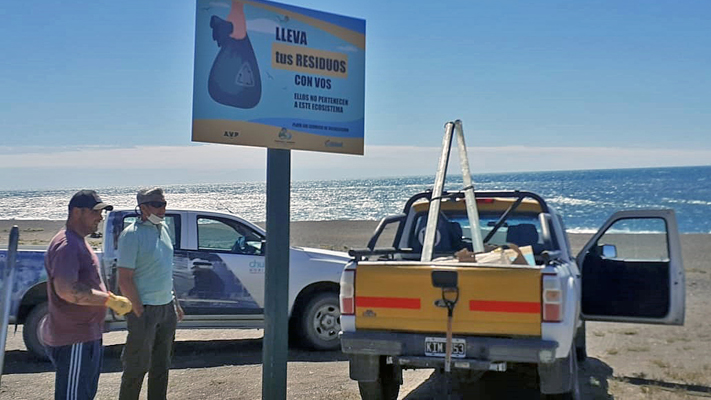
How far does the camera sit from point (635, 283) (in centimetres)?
796

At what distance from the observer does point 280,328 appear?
5562 mm

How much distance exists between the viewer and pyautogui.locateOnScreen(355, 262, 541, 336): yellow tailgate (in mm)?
5180

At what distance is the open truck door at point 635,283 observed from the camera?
7.52 m

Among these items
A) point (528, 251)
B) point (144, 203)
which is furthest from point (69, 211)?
point (528, 251)

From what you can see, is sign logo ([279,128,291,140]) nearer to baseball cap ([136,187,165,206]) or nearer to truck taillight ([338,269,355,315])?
baseball cap ([136,187,165,206])

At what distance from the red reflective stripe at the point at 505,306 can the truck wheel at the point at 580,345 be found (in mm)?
2973

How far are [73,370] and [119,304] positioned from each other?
0.50 m

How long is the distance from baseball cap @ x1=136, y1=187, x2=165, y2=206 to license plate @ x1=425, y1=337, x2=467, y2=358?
2.27m

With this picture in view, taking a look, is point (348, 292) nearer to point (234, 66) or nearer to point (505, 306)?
point (505, 306)

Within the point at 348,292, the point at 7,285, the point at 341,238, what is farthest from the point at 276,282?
the point at 341,238

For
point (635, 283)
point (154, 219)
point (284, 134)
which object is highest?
point (284, 134)

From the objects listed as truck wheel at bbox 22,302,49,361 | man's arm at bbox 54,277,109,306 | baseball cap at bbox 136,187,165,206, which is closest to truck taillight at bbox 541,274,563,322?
baseball cap at bbox 136,187,165,206

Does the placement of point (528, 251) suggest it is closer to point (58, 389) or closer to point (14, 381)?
point (58, 389)

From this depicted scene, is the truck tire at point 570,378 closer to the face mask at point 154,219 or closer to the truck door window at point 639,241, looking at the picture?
the face mask at point 154,219
